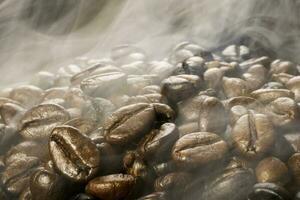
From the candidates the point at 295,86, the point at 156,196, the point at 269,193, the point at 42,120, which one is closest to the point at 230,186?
the point at 269,193

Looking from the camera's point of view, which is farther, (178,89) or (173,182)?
(178,89)

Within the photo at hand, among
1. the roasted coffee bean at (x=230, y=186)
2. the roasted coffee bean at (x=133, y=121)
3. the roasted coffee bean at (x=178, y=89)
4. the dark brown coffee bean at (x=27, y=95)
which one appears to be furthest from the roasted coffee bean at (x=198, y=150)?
the dark brown coffee bean at (x=27, y=95)

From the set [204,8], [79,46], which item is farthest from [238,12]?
[79,46]

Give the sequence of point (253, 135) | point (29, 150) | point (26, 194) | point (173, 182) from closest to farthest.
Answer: point (173, 182), point (26, 194), point (253, 135), point (29, 150)

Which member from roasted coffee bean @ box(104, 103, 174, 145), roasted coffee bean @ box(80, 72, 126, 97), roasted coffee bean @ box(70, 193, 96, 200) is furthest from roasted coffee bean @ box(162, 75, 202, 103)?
roasted coffee bean @ box(70, 193, 96, 200)

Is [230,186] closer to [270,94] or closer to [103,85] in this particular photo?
[270,94]

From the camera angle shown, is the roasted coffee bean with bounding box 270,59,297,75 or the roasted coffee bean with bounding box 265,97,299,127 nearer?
the roasted coffee bean with bounding box 265,97,299,127

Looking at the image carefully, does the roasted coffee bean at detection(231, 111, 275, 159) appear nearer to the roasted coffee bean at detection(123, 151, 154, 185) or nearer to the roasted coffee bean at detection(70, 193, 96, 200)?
the roasted coffee bean at detection(123, 151, 154, 185)
